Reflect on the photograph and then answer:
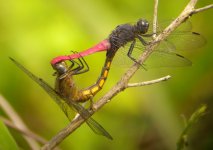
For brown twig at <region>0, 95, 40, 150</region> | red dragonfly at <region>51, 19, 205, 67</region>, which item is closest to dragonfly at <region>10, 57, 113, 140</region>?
red dragonfly at <region>51, 19, 205, 67</region>

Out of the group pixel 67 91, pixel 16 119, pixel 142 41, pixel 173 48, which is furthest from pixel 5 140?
pixel 173 48

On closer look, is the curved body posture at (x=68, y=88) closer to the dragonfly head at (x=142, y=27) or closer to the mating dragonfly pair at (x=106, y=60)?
the mating dragonfly pair at (x=106, y=60)

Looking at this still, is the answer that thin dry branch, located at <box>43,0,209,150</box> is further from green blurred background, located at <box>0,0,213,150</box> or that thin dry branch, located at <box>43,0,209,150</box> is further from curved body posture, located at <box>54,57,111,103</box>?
green blurred background, located at <box>0,0,213,150</box>

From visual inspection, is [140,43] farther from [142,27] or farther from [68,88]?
[68,88]

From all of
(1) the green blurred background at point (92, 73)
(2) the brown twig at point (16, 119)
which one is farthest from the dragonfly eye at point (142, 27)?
(2) the brown twig at point (16, 119)

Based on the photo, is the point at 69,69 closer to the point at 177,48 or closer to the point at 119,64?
the point at 119,64

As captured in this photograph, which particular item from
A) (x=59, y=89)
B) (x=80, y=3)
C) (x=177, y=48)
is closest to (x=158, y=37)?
(x=177, y=48)
